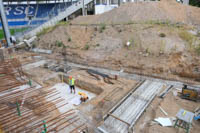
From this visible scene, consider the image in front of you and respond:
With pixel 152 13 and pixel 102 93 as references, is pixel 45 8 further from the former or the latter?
pixel 102 93

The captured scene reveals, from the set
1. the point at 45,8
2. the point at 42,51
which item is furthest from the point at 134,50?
the point at 45,8

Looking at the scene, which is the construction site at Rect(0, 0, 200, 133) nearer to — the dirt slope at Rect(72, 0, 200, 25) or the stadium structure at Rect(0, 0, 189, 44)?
the dirt slope at Rect(72, 0, 200, 25)

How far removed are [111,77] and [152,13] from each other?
456 inches

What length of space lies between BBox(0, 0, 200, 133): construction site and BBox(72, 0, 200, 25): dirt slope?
4.5 inches

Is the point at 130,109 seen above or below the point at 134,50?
below

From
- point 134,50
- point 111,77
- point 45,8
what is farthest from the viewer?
point 45,8

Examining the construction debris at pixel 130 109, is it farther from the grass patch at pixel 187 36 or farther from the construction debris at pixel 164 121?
the grass patch at pixel 187 36

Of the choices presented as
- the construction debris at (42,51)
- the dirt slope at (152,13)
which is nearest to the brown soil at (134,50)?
the construction debris at (42,51)

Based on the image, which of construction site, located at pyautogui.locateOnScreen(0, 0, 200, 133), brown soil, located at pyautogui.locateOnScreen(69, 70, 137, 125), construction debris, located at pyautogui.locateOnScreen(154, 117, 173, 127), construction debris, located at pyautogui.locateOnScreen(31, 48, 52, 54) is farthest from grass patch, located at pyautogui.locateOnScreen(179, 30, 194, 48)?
construction debris, located at pyautogui.locateOnScreen(31, 48, 52, 54)

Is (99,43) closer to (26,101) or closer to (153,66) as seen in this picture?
(153,66)

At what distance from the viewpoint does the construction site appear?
6.12 m

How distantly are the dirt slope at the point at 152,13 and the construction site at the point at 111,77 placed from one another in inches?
4.5

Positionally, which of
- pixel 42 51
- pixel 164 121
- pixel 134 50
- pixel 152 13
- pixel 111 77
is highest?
pixel 152 13

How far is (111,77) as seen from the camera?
10.7 meters
